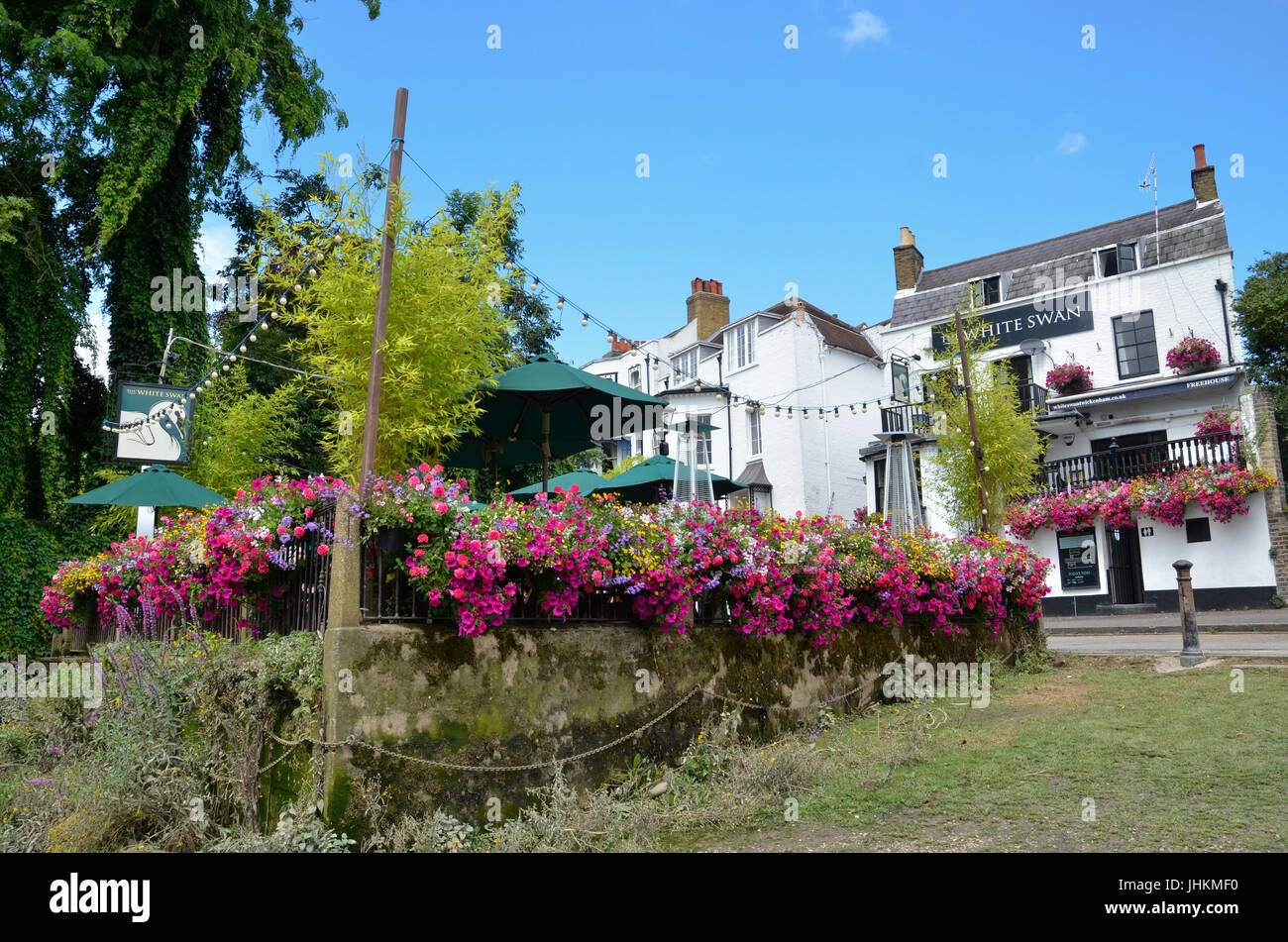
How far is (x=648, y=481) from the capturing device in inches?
500

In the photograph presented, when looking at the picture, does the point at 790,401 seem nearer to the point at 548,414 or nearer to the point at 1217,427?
the point at 1217,427

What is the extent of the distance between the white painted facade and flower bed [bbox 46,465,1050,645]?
19739 millimetres

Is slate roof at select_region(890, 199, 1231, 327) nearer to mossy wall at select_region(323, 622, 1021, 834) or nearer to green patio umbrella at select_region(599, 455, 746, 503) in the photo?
green patio umbrella at select_region(599, 455, 746, 503)

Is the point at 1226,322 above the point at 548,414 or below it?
above

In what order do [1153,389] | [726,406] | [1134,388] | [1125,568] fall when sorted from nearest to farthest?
1. [1153,389]
2. [1134,388]
3. [1125,568]
4. [726,406]

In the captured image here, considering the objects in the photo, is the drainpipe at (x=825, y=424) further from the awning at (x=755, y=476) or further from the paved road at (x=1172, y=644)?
the paved road at (x=1172, y=644)

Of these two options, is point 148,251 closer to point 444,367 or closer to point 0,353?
point 0,353

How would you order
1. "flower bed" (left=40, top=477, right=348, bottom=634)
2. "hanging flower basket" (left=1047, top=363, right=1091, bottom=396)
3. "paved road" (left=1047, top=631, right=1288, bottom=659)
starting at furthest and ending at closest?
1. "hanging flower basket" (left=1047, top=363, right=1091, bottom=396)
2. "paved road" (left=1047, top=631, right=1288, bottom=659)
3. "flower bed" (left=40, top=477, right=348, bottom=634)

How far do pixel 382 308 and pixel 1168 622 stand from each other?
20.6 m

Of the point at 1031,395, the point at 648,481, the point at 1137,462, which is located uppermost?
the point at 1031,395

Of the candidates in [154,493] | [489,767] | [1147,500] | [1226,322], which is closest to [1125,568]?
[1147,500]

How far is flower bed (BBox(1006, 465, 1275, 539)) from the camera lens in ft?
70.3

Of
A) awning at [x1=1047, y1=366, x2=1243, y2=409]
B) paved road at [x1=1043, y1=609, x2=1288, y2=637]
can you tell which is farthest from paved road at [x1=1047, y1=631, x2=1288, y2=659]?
awning at [x1=1047, y1=366, x2=1243, y2=409]
